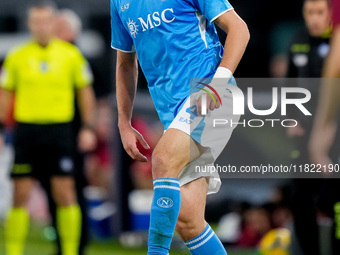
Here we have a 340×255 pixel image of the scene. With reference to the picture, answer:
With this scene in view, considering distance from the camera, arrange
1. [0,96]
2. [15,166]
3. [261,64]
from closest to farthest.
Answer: [15,166]
[0,96]
[261,64]

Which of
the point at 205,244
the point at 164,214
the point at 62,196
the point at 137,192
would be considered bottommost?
the point at 137,192

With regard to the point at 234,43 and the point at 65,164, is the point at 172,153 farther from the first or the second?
the point at 65,164

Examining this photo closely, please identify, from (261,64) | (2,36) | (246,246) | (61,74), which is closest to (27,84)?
(61,74)

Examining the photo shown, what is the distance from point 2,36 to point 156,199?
1901 centimetres

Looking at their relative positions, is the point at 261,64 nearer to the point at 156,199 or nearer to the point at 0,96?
the point at 0,96

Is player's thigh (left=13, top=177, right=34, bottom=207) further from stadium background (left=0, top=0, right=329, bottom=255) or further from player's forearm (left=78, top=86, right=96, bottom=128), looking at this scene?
stadium background (left=0, top=0, right=329, bottom=255)

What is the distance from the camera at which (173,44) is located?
16.3 ft

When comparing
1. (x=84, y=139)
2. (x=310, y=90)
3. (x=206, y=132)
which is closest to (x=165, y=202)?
(x=206, y=132)

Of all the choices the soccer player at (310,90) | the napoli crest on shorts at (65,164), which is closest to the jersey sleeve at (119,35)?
the soccer player at (310,90)

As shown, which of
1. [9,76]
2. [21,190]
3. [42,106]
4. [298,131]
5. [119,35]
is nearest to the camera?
[119,35]

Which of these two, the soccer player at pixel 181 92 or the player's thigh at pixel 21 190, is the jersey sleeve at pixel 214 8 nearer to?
the soccer player at pixel 181 92

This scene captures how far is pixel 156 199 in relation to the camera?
15.5 ft

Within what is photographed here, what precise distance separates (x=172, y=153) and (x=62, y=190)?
360 cm

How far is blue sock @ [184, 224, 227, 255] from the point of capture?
484 centimetres
